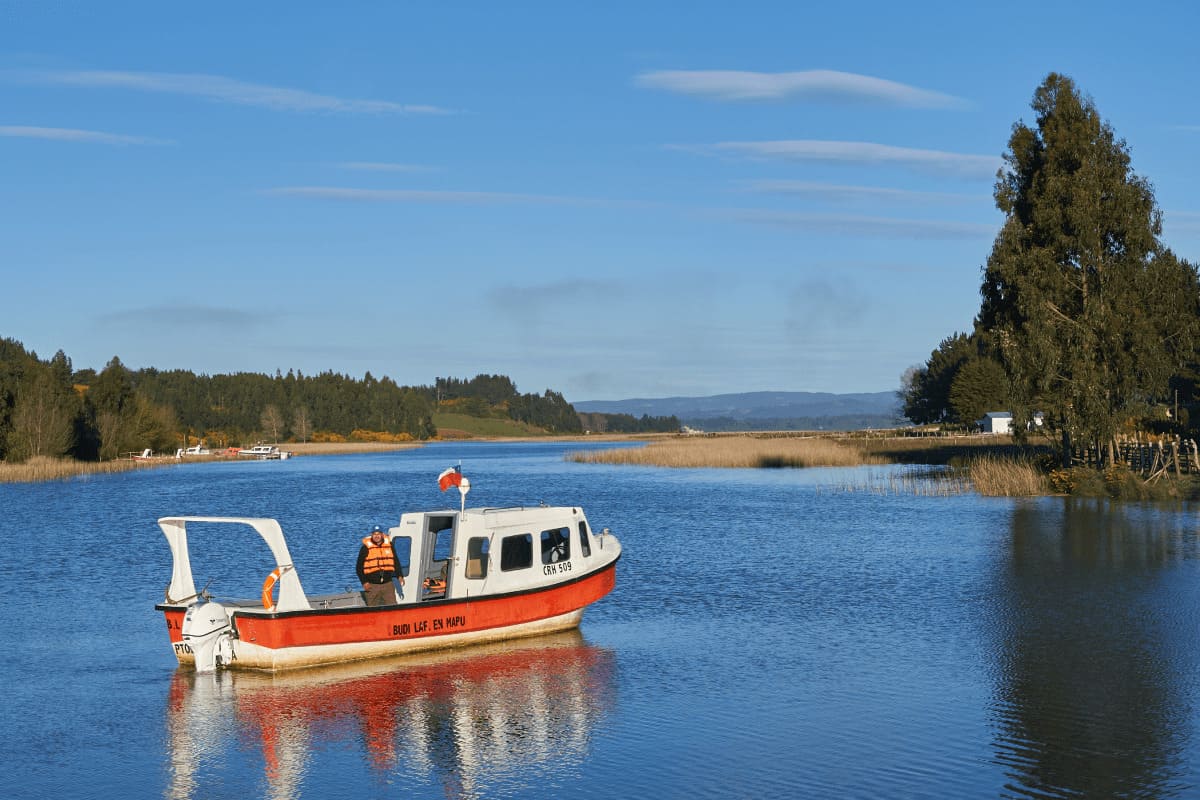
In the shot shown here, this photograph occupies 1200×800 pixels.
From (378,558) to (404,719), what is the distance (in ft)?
15.5

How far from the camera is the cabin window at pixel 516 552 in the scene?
24.5 meters

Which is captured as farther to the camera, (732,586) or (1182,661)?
(732,586)

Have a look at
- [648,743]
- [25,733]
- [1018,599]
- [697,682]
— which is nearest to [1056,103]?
[1018,599]

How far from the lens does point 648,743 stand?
55.3ft

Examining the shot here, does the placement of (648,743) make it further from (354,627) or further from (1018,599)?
(1018,599)

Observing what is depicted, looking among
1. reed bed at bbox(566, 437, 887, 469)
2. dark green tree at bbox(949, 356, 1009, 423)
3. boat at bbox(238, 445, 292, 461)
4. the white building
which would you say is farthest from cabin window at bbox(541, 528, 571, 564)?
boat at bbox(238, 445, 292, 461)

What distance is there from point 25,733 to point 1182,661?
1866cm

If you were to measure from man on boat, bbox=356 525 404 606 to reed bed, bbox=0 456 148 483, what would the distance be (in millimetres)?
77997

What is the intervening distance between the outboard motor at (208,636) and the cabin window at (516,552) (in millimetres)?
5384

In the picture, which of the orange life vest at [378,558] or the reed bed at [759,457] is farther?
the reed bed at [759,457]

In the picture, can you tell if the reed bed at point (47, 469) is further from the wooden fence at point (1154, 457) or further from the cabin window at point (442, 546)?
the cabin window at point (442, 546)

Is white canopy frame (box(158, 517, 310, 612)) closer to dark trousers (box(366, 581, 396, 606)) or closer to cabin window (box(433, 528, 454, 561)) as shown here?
dark trousers (box(366, 581, 396, 606))

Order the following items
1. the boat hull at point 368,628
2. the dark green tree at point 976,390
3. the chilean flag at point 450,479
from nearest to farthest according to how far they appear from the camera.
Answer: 1. the boat hull at point 368,628
2. the chilean flag at point 450,479
3. the dark green tree at point 976,390

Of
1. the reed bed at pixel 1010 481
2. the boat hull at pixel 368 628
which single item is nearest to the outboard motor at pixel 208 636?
the boat hull at pixel 368 628
